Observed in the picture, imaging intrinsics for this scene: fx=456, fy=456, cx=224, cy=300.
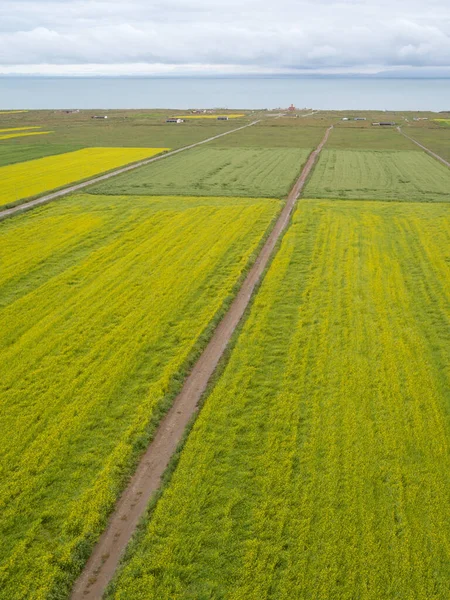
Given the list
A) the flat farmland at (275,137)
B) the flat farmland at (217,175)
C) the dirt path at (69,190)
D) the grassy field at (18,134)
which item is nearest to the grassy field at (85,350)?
the dirt path at (69,190)

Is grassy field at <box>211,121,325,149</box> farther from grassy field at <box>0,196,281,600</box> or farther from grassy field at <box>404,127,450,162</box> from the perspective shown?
grassy field at <box>0,196,281,600</box>

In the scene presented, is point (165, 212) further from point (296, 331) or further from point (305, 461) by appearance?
point (305, 461)

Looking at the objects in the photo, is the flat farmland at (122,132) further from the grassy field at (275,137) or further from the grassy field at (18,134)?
the grassy field at (275,137)

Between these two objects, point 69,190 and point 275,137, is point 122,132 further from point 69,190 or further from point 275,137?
point 69,190

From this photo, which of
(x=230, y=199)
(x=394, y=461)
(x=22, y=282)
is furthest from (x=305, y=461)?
(x=230, y=199)

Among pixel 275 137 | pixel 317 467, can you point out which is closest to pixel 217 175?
pixel 275 137
